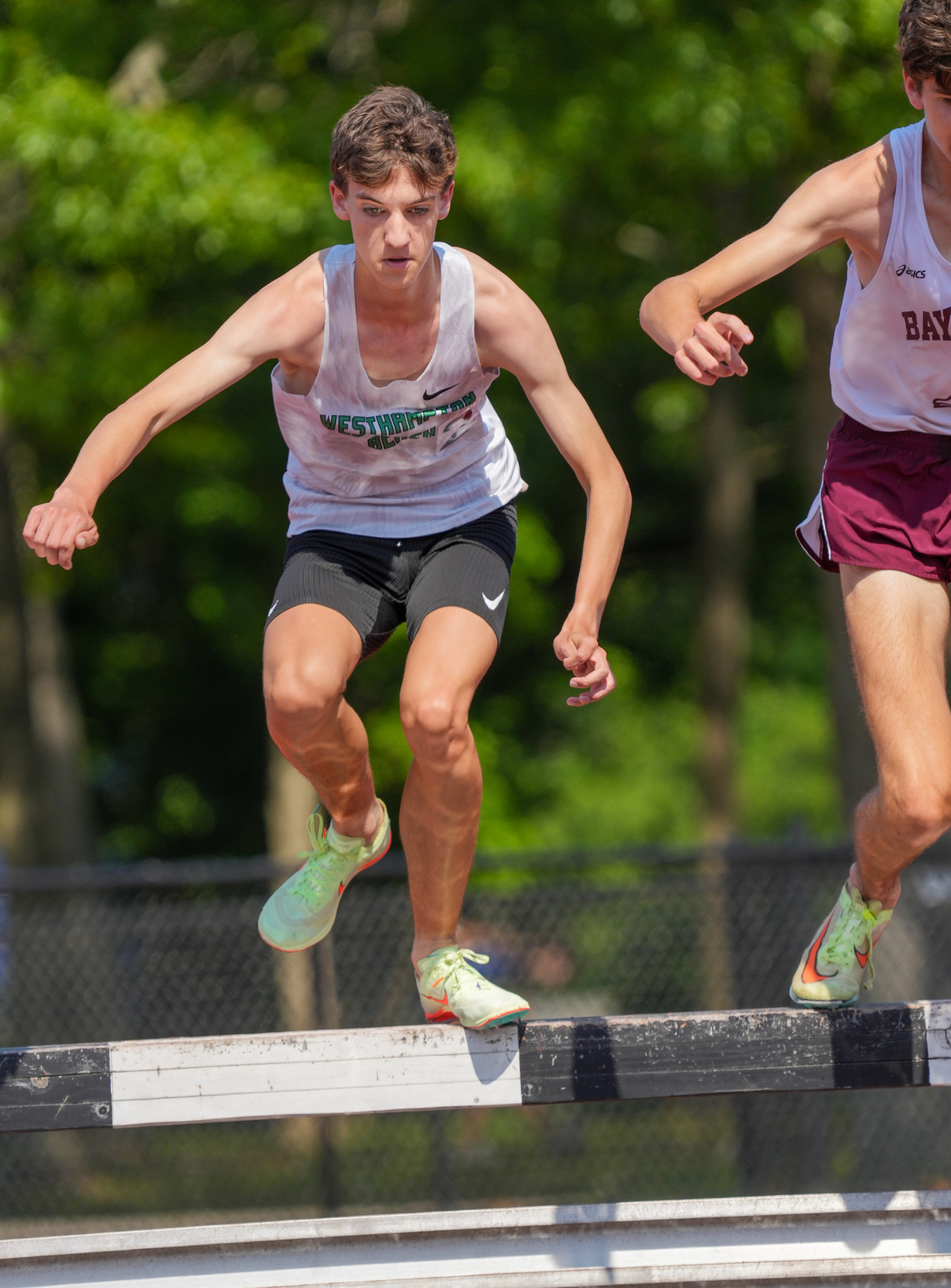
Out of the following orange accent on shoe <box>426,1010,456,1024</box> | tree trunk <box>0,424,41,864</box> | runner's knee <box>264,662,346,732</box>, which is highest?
tree trunk <box>0,424,41,864</box>

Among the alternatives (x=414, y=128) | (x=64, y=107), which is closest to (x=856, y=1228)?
(x=414, y=128)

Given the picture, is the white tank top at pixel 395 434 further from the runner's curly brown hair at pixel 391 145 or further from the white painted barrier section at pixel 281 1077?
the white painted barrier section at pixel 281 1077

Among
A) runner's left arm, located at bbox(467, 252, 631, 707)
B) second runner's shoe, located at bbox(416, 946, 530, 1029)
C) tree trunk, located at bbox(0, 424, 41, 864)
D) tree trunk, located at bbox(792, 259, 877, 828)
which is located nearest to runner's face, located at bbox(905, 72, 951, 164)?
runner's left arm, located at bbox(467, 252, 631, 707)

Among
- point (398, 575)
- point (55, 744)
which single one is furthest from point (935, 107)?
point (55, 744)

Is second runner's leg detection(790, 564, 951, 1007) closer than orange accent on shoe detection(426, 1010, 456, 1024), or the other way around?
second runner's leg detection(790, 564, 951, 1007)

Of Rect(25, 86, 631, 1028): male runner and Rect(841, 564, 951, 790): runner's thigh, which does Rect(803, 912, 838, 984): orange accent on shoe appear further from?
Rect(25, 86, 631, 1028): male runner

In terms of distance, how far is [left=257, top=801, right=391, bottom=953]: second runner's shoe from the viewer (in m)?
3.84

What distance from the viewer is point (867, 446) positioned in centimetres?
355

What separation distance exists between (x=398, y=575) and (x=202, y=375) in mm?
712

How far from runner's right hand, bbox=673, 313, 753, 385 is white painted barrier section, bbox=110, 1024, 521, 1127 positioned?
5.06ft

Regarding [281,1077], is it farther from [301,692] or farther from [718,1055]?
[718,1055]

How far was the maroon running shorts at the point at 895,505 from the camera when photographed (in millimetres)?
3465

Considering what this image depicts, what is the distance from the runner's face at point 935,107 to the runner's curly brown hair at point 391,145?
1.01m

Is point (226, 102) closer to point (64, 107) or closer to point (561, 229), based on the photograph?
point (64, 107)
